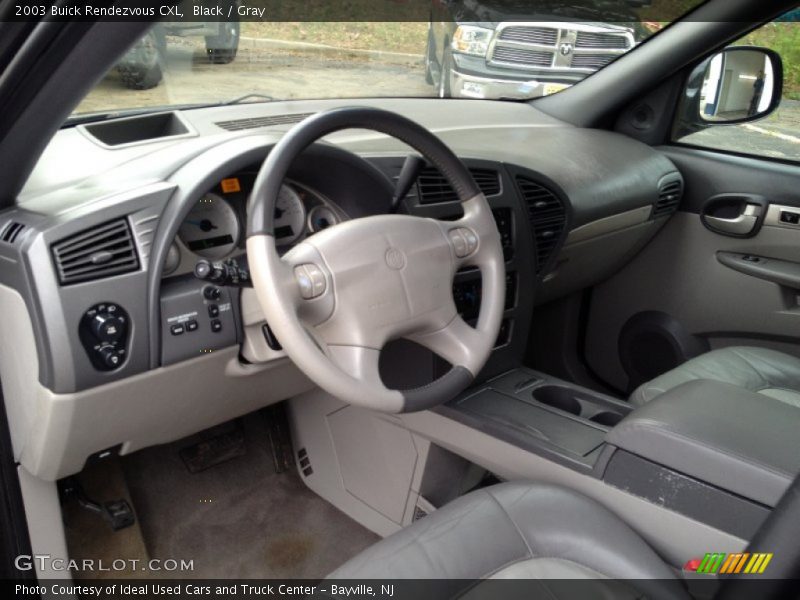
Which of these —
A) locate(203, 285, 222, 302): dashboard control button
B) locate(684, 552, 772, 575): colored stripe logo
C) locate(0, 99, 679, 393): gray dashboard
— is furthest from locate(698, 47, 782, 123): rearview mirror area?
locate(203, 285, 222, 302): dashboard control button

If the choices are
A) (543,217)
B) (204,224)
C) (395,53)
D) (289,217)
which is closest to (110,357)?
(204,224)

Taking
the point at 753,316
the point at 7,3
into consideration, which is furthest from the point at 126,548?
the point at 753,316

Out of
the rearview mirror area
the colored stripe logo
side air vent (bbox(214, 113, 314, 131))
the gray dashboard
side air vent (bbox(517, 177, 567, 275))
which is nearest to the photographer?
the colored stripe logo

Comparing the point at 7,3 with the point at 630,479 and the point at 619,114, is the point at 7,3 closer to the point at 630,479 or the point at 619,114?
the point at 630,479

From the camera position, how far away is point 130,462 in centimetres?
225

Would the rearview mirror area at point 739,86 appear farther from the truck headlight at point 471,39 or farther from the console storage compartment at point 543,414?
the console storage compartment at point 543,414

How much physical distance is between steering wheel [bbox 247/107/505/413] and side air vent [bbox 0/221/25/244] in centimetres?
45

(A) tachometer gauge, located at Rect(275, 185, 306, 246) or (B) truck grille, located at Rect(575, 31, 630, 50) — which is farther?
(B) truck grille, located at Rect(575, 31, 630, 50)

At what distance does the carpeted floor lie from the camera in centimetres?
217

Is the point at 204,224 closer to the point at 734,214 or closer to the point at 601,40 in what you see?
the point at 601,40

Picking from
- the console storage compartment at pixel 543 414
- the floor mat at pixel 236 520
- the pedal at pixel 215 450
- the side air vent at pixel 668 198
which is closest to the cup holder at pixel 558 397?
the console storage compartment at pixel 543 414

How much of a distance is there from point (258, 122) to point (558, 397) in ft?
3.61

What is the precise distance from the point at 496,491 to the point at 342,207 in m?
0.71

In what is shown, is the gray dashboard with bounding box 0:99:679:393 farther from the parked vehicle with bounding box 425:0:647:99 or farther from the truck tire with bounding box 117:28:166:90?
the parked vehicle with bounding box 425:0:647:99
